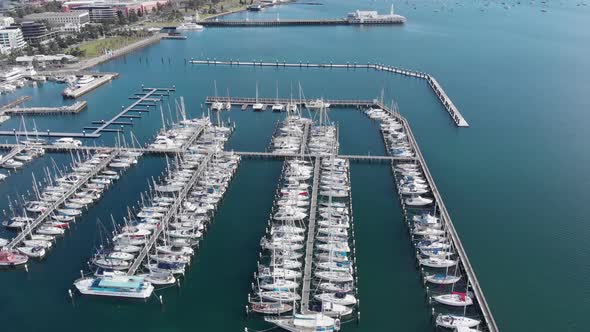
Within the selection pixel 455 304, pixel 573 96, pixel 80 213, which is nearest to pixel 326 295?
pixel 455 304

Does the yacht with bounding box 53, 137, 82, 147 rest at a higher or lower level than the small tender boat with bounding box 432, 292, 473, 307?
higher

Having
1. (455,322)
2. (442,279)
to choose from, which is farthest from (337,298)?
Answer: (442,279)

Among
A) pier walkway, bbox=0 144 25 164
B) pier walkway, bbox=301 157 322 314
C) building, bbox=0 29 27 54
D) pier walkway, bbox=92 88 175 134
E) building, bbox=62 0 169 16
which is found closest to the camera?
pier walkway, bbox=301 157 322 314

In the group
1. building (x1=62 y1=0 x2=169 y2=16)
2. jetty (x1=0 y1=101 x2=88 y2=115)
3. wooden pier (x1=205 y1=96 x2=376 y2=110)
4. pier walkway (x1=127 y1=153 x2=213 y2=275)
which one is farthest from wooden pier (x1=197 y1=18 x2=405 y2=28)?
pier walkway (x1=127 y1=153 x2=213 y2=275)

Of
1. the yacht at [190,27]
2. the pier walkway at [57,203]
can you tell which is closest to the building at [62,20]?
the yacht at [190,27]

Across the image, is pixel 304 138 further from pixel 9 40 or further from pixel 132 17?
pixel 132 17

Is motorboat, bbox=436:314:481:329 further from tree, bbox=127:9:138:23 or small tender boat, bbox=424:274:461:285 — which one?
tree, bbox=127:9:138:23
